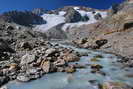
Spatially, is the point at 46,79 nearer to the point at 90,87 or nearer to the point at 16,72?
the point at 16,72

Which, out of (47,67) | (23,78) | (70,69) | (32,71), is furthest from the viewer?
(70,69)

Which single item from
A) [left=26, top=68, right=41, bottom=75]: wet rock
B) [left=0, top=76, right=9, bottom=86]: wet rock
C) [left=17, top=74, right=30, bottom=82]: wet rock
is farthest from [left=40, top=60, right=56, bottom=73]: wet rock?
[left=0, top=76, right=9, bottom=86]: wet rock

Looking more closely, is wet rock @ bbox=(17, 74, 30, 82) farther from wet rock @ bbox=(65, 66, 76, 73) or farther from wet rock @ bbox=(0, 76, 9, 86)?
wet rock @ bbox=(65, 66, 76, 73)

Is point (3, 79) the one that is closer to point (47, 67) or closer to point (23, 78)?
point (23, 78)

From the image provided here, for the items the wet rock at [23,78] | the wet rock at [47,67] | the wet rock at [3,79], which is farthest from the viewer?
the wet rock at [47,67]

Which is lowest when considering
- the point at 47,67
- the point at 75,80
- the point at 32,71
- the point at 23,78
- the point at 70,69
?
the point at 75,80

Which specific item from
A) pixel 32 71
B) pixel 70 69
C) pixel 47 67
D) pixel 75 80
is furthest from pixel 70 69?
pixel 32 71

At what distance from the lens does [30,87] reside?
12.3 m

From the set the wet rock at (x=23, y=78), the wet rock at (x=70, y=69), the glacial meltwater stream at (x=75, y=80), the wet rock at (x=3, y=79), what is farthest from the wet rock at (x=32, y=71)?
the wet rock at (x=70, y=69)

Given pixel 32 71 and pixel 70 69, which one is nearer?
pixel 32 71

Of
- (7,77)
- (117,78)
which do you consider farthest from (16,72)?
(117,78)

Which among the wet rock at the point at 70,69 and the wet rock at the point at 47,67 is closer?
the wet rock at the point at 47,67

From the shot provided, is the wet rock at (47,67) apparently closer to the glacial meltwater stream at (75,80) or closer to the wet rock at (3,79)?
the glacial meltwater stream at (75,80)

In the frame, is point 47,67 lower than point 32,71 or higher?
higher
